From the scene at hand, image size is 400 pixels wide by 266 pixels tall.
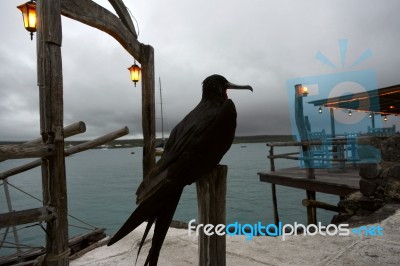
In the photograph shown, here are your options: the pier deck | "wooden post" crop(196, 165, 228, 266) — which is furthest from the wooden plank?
"wooden post" crop(196, 165, 228, 266)

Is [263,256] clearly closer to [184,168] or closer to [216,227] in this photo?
[216,227]

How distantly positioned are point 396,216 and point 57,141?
5248 millimetres

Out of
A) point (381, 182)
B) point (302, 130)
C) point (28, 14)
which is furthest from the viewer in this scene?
point (302, 130)

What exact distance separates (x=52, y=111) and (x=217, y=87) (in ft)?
5.33

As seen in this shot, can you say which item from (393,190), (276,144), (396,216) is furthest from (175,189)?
(276,144)

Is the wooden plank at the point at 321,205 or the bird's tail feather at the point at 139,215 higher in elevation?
the bird's tail feather at the point at 139,215

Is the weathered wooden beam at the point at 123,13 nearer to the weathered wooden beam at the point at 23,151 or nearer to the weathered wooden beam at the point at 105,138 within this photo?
the weathered wooden beam at the point at 105,138

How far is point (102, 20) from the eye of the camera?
333 centimetres

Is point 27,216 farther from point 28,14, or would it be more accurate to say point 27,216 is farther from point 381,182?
point 381,182

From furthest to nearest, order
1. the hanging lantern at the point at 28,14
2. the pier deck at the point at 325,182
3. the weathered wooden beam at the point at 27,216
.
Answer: the pier deck at the point at 325,182, the hanging lantern at the point at 28,14, the weathered wooden beam at the point at 27,216

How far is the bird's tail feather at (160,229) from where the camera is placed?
5.20 feet

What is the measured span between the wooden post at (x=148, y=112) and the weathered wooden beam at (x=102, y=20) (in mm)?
129

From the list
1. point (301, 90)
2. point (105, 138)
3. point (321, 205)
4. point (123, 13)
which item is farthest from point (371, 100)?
point (105, 138)

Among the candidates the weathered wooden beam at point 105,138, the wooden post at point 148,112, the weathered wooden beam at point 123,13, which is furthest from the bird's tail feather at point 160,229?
the weathered wooden beam at point 123,13
